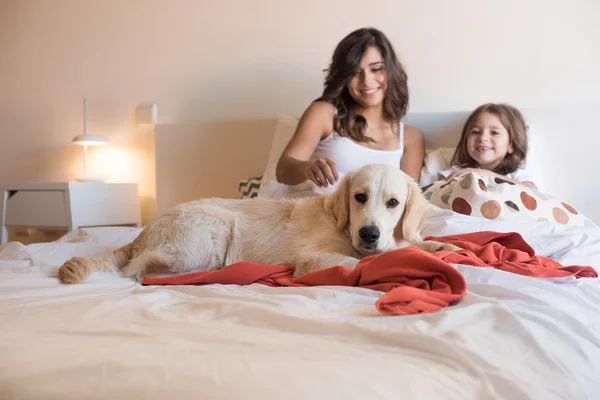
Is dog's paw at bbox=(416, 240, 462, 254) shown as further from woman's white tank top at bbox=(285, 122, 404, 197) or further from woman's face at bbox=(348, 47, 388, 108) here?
woman's face at bbox=(348, 47, 388, 108)

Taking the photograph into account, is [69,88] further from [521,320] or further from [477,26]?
[521,320]

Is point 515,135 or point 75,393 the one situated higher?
point 515,135

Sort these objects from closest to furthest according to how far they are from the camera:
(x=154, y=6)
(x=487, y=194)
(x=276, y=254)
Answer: (x=276, y=254)
(x=487, y=194)
(x=154, y=6)

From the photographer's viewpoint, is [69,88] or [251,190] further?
[69,88]

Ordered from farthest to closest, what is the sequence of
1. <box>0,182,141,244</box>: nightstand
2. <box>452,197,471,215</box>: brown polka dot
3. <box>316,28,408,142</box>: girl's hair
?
<box>0,182,141,244</box>: nightstand
<box>316,28,408,142</box>: girl's hair
<box>452,197,471,215</box>: brown polka dot

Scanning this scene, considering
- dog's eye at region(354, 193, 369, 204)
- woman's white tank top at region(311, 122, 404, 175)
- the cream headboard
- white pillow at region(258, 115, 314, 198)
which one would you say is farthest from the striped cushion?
dog's eye at region(354, 193, 369, 204)

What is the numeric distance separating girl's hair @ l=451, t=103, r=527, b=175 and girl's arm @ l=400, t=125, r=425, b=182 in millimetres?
215

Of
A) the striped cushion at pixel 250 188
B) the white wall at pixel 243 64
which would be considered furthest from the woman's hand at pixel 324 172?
the white wall at pixel 243 64

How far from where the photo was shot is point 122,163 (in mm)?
3928

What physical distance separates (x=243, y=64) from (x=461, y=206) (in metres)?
2.08

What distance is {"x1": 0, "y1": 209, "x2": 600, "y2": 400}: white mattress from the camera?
64 cm

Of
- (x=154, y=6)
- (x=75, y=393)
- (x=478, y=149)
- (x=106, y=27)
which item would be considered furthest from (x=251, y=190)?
(x=75, y=393)

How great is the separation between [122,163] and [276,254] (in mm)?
2680

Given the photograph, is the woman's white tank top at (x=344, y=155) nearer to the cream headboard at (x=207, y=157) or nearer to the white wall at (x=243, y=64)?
the white wall at (x=243, y=64)
